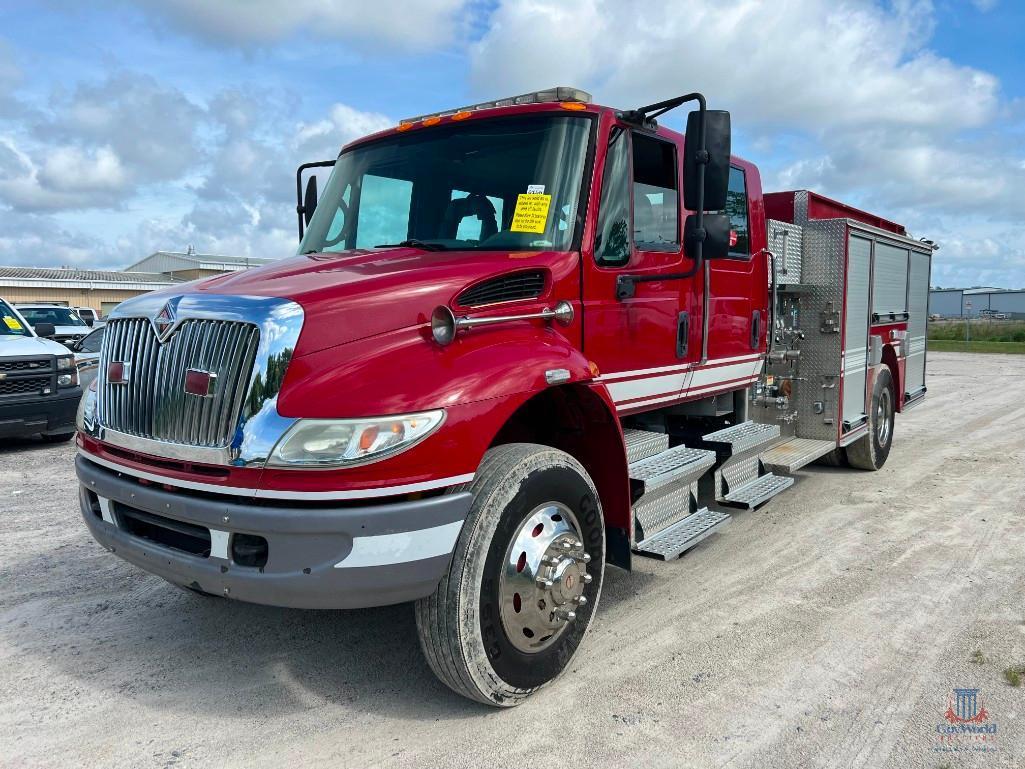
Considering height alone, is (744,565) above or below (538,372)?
below

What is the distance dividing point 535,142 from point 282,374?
1.85 metres

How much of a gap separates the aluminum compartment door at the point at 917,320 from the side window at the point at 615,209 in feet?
19.6

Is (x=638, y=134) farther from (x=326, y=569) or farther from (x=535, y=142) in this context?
(x=326, y=569)

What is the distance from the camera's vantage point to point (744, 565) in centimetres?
510

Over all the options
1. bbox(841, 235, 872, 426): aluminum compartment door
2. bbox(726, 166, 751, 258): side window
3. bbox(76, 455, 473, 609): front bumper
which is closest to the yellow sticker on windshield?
bbox(76, 455, 473, 609): front bumper

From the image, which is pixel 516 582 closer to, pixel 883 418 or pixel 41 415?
pixel 883 418

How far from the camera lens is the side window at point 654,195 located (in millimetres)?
4262

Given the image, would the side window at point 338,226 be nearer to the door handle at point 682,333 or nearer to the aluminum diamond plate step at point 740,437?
the door handle at point 682,333

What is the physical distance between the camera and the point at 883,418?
8250 millimetres

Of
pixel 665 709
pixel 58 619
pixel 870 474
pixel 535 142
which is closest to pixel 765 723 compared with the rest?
pixel 665 709

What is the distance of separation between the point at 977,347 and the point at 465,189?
31412mm

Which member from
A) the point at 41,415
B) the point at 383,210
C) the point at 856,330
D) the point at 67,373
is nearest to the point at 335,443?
the point at 383,210

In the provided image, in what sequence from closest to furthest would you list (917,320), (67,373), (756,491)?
(756,491) < (917,320) < (67,373)

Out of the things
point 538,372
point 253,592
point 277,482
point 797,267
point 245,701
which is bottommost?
point 245,701
